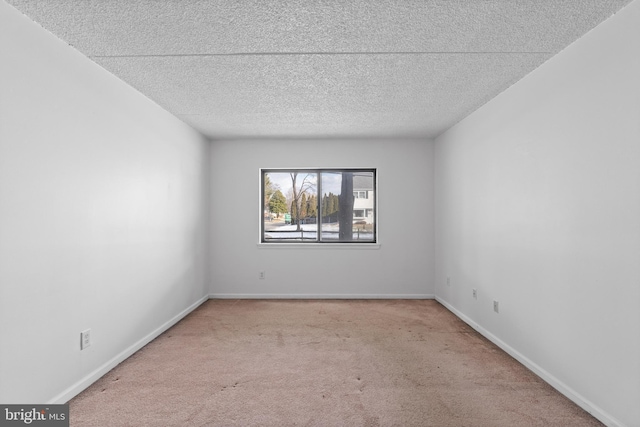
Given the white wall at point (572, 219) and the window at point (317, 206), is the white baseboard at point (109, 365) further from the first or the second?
the white wall at point (572, 219)

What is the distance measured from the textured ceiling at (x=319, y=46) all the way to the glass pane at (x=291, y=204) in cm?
174

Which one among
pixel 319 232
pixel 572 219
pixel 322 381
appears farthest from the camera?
pixel 319 232

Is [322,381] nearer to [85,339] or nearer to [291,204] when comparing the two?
[85,339]

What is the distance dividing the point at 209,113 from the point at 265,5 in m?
2.12

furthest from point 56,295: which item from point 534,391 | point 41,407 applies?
point 534,391

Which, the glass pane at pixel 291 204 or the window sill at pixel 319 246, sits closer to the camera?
the window sill at pixel 319 246

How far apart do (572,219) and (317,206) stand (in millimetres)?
3435

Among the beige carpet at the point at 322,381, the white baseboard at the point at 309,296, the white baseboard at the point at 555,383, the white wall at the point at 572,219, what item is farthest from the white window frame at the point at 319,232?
the white baseboard at the point at 555,383

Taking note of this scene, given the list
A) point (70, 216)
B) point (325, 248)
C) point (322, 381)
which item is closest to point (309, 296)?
point (325, 248)

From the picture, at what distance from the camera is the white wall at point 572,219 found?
5.99 ft

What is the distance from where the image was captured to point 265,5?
6.01ft

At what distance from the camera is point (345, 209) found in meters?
5.19

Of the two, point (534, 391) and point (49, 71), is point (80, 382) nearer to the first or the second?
point (49, 71)

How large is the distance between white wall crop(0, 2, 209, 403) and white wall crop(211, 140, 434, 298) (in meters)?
1.42
